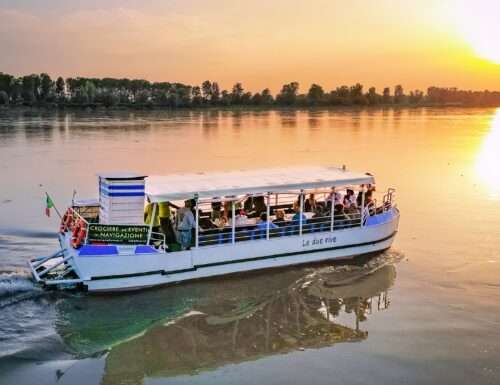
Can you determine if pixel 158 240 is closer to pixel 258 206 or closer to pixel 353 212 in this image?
pixel 258 206

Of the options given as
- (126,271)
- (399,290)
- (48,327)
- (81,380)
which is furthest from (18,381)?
(399,290)

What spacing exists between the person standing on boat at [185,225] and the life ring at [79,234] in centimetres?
213

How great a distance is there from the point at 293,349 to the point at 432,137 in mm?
53690

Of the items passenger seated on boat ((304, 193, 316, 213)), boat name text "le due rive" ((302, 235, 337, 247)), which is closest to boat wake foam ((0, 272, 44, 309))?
boat name text "le due rive" ((302, 235, 337, 247))

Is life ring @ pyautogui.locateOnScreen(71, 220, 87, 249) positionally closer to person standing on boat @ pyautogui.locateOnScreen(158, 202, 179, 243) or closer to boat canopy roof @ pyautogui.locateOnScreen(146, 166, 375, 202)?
boat canopy roof @ pyautogui.locateOnScreen(146, 166, 375, 202)

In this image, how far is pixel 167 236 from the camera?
1329 cm

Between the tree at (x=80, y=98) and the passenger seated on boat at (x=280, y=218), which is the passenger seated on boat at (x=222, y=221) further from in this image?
the tree at (x=80, y=98)

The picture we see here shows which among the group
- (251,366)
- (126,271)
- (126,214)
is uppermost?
(126,214)

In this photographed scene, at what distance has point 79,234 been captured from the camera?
12125mm

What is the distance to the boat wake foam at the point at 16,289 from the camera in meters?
11.7

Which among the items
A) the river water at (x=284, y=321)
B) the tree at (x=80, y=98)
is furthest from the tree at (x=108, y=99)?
the river water at (x=284, y=321)

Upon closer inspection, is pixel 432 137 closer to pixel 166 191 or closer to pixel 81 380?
pixel 166 191

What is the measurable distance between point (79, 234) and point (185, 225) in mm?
2360

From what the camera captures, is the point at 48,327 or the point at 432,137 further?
the point at 432,137
